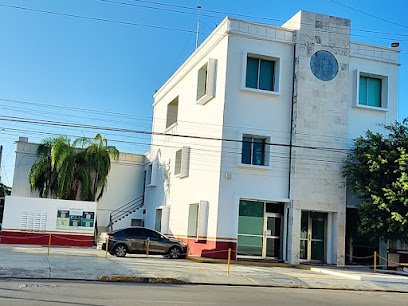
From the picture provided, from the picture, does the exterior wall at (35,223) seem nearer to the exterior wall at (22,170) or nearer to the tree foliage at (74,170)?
the tree foliage at (74,170)

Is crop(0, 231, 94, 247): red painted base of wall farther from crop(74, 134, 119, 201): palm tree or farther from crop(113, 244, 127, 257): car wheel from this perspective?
crop(113, 244, 127, 257): car wheel

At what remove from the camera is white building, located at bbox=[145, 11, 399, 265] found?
2594 cm

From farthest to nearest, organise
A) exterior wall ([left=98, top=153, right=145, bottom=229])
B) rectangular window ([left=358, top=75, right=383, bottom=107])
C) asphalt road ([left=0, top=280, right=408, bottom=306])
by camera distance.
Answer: exterior wall ([left=98, top=153, right=145, bottom=229]) < rectangular window ([left=358, top=75, right=383, bottom=107]) < asphalt road ([left=0, top=280, right=408, bottom=306])

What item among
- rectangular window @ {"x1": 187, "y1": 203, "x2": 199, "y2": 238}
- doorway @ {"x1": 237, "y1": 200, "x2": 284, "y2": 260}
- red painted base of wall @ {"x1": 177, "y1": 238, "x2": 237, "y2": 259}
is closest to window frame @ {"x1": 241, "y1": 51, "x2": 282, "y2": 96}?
doorway @ {"x1": 237, "y1": 200, "x2": 284, "y2": 260}

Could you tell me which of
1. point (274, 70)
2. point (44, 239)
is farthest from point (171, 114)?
point (274, 70)

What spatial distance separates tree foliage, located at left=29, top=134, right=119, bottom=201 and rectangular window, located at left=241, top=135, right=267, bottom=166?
15349mm

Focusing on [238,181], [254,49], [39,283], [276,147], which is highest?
[254,49]

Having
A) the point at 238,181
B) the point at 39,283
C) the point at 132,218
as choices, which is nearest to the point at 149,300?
the point at 39,283

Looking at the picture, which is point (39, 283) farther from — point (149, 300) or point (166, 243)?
point (166, 243)

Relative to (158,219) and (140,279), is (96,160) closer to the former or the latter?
(158,219)

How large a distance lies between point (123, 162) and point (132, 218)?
4.64 m

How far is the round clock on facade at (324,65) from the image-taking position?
89.0 ft

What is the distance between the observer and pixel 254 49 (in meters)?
26.5

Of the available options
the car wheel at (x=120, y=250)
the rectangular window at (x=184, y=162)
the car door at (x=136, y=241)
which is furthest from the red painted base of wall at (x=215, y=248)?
the rectangular window at (x=184, y=162)
